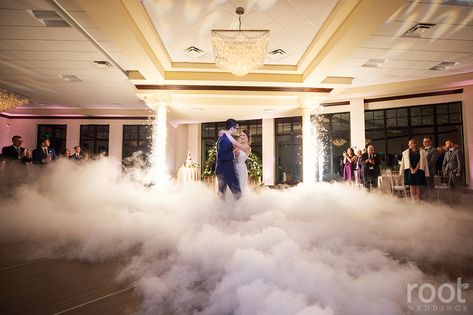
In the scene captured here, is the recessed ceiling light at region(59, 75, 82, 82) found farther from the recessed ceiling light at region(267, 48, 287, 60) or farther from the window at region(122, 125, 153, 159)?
the recessed ceiling light at region(267, 48, 287, 60)

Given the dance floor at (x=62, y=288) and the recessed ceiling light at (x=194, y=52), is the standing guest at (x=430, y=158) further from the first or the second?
the dance floor at (x=62, y=288)

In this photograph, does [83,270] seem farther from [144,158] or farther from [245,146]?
[144,158]

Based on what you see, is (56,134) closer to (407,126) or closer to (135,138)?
(135,138)

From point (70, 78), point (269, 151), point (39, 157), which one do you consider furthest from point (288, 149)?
point (39, 157)

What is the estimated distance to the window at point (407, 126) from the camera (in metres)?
7.77

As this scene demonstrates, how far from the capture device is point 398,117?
28.1 ft

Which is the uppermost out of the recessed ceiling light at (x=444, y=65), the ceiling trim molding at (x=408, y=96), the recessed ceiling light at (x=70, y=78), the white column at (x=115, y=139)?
the recessed ceiling light at (x=444, y=65)

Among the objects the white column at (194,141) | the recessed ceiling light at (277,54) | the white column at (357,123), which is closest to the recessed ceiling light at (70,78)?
the recessed ceiling light at (277,54)

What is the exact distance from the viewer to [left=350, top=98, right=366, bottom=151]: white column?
336 inches

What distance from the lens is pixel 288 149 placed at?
1062 cm

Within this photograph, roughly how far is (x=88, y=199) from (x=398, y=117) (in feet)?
30.4

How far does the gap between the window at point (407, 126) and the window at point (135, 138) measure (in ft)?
28.2

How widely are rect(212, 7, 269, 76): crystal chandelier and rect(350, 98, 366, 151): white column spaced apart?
5.53m

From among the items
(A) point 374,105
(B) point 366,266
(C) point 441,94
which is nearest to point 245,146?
(B) point 366,266
